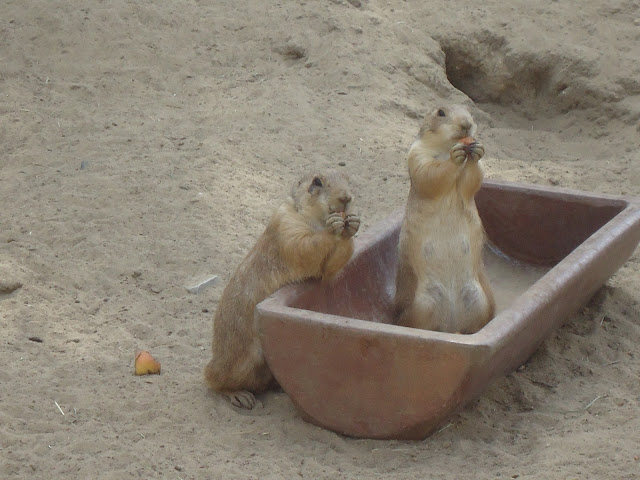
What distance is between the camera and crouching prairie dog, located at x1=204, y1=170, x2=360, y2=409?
4508 mm

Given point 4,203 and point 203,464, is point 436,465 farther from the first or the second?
point 4,203

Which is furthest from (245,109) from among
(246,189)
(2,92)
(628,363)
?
(628,363)

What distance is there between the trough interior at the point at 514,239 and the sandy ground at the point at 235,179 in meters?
0.41

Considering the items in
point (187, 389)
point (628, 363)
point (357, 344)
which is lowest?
point (187, 389)

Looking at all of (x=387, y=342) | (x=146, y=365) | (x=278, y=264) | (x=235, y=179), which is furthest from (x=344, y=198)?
(x=235, y=179)

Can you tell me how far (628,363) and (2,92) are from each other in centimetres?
582

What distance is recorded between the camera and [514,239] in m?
5.87

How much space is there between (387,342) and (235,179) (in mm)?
3523

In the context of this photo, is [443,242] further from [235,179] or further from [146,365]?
[235,179]

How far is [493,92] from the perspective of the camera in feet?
30.2

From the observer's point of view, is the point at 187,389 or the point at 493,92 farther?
the point at 493,92

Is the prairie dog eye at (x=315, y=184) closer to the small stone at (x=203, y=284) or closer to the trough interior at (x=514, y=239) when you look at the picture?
the trough interior at (x=514, y=239)

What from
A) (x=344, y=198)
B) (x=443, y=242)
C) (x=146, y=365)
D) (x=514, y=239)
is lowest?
(x=146, y=365)

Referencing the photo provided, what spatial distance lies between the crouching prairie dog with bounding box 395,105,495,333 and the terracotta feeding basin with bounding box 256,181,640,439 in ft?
1.00
